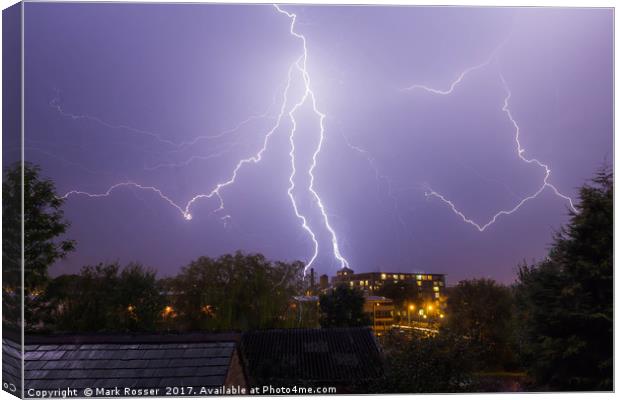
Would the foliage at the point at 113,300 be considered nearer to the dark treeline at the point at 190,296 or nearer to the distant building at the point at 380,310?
the dark treeline at the point at 190,296

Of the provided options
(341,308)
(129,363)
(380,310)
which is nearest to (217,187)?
(129,363)

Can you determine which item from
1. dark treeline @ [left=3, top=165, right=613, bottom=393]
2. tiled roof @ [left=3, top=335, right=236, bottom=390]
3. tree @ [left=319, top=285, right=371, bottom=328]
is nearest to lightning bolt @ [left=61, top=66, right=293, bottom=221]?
dark treeline @ [left=3, top=165, right=613, bottom=393]

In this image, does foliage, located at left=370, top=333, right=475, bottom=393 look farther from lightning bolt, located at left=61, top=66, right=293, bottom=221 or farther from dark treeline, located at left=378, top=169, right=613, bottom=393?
lightning bolt, located at left=61, top=66, right=293, bottom=221

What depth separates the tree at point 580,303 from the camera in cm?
629

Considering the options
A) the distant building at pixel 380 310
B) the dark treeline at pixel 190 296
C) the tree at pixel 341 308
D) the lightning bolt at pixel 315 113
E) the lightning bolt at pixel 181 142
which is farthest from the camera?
the distant building at pixel 380 310

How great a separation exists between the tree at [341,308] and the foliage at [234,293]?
494 centimetres

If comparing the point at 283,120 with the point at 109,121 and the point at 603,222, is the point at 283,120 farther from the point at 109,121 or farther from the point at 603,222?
the point at 603,222

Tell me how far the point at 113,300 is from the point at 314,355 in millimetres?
6535

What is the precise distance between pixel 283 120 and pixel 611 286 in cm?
557

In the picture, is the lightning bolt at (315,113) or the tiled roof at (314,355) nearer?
the lightning bolt at (315,113)

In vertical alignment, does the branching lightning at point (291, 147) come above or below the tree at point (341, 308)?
above

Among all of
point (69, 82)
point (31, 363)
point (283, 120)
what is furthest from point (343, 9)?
point (31, 363)

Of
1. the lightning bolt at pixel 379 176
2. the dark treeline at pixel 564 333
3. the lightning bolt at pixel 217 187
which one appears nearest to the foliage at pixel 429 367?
the dark treeline at pixel 564 333

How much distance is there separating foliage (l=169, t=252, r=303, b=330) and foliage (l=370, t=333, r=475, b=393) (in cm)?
619
